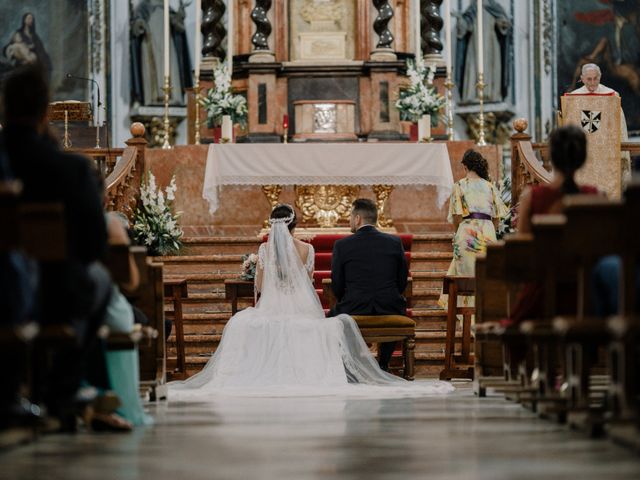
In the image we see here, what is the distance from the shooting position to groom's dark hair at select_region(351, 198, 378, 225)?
10688mm

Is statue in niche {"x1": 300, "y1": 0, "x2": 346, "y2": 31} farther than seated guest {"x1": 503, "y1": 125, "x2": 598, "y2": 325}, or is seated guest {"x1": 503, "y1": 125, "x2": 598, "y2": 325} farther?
statue in niche {"x1": 300, "y1": 0, "x2": 346, "y2": 31}

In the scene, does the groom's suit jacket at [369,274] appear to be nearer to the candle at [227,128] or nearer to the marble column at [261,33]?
the candle at [227,128]

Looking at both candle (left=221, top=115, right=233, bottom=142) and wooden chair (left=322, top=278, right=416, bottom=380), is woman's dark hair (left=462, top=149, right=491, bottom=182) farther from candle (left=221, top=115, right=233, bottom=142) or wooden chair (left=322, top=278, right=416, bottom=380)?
candle (left=221, top=115, right=233, bottom=142)

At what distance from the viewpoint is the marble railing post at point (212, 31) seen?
652 inches

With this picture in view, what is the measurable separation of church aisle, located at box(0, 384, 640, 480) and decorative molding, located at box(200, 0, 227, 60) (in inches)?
379

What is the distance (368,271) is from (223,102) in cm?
502

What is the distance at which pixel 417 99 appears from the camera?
49.7 feet

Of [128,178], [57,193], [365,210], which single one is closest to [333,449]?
[57,193]

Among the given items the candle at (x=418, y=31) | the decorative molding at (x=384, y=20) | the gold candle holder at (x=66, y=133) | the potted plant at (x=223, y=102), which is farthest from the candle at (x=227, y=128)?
the candle at (x=418, y=31)

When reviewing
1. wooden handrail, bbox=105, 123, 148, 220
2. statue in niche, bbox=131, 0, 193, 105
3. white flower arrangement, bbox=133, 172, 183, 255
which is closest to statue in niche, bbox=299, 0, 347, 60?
wooden handrail, bbox=105, 123, 148, 220

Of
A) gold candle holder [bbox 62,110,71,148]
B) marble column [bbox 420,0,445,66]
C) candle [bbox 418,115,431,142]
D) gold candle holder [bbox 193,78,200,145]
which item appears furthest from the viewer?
marble column [bbox 420,0,445,66]

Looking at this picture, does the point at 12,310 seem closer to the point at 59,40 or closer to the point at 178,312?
the point at 178,312

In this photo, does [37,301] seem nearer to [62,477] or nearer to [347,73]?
[62,477]

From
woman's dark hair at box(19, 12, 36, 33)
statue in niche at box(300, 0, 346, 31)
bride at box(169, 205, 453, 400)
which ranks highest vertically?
woman's dark hair at box(19, 12, 36, 33)
